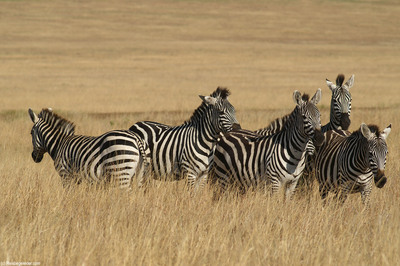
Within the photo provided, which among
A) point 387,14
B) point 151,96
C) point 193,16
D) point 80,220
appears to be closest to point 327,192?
point 80,220

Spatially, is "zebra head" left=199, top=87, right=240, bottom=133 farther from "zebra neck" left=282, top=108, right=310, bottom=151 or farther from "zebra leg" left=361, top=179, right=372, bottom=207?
"zebra leg" left=361, top=179, right=372, bottom=207

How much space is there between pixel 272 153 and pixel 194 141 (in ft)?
5.18

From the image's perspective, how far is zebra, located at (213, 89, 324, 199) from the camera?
26.9 feet

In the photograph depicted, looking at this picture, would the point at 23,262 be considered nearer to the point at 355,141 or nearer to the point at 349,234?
the point at 349,234

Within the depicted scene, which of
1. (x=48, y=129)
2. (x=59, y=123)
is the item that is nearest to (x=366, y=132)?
(x=59, y=123)

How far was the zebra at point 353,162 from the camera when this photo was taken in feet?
24.7

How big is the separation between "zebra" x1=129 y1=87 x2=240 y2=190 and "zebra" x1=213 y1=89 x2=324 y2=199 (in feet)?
0.73

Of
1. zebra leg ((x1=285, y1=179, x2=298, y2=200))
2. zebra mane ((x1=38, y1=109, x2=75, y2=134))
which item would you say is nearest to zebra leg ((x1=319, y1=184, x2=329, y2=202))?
zebra leg ((x1=285, y1=179, x2=298, y2=200))

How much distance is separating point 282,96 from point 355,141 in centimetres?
2733

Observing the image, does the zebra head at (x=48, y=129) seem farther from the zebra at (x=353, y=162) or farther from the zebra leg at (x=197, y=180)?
the zebra at (x=353, y=162)

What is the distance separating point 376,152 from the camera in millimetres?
7512

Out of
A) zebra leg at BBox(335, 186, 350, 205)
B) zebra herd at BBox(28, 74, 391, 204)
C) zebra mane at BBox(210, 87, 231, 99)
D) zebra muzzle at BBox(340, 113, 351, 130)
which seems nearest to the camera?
zebra herd at BBox(28, 74, 391, 204)

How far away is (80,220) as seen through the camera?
264 inches

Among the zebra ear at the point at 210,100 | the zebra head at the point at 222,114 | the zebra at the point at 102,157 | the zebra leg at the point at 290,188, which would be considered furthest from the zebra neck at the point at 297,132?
the zebra at the point at 102,157
